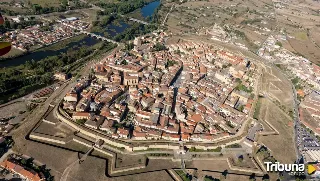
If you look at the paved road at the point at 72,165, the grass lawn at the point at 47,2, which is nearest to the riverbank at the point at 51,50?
the grass lawn at the point at 47,2

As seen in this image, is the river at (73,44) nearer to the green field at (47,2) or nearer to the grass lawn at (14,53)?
the grass lawn at (14,53)

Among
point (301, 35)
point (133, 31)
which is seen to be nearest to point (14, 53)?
point (133, 31)

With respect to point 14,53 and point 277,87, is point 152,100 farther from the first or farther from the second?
point 14,53

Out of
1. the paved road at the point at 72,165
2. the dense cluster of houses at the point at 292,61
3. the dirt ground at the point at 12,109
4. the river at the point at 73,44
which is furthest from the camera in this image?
the dense cluster of houses at the point at 292,61

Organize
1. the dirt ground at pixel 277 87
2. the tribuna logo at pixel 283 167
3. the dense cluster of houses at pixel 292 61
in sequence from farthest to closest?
the dense cluster of houses at pixel 292 61 < the dirt ground at pixel 277 87 < the tribuna logo at pixel 283 167

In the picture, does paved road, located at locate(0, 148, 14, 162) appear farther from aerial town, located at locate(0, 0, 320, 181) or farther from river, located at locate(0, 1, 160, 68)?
river, located at locate(0, 1, 160, 68)

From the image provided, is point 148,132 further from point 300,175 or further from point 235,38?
point 235,38
